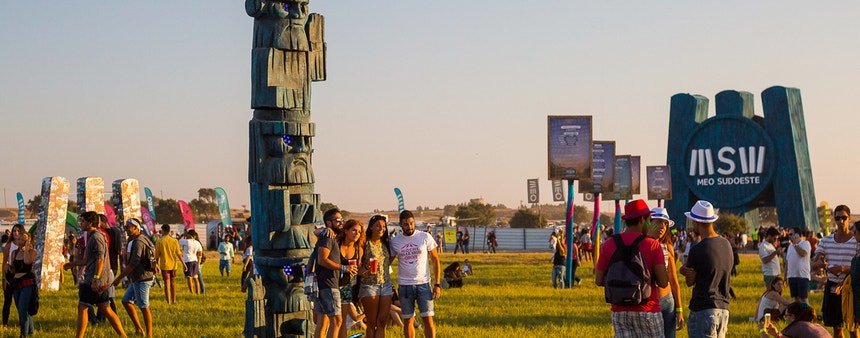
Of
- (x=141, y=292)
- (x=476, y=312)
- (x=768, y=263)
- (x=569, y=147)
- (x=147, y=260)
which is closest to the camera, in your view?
(x=141, y=292)

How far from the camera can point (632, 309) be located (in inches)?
330

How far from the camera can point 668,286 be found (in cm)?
1022

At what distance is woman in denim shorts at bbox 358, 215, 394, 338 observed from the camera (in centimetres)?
1180

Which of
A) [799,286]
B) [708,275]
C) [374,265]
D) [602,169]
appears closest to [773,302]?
[799,286]

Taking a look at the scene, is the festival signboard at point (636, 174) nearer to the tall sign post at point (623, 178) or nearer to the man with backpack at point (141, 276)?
the tall sign post at point (623, 178)

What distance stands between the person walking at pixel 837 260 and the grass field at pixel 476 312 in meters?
3.09

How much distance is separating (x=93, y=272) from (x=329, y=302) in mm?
3134

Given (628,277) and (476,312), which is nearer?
(628,277)

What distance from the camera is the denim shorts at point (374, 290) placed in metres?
11.9

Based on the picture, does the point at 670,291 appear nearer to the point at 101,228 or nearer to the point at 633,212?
the point at 633,212

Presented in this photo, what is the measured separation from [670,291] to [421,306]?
271 cm

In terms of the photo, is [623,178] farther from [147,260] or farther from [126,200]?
[147,260]

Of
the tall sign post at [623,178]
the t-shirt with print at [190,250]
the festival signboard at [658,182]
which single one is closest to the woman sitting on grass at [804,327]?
the t-shirt with print at [190,250]

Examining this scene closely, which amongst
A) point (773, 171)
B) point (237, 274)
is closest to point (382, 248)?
point (237, 274)
